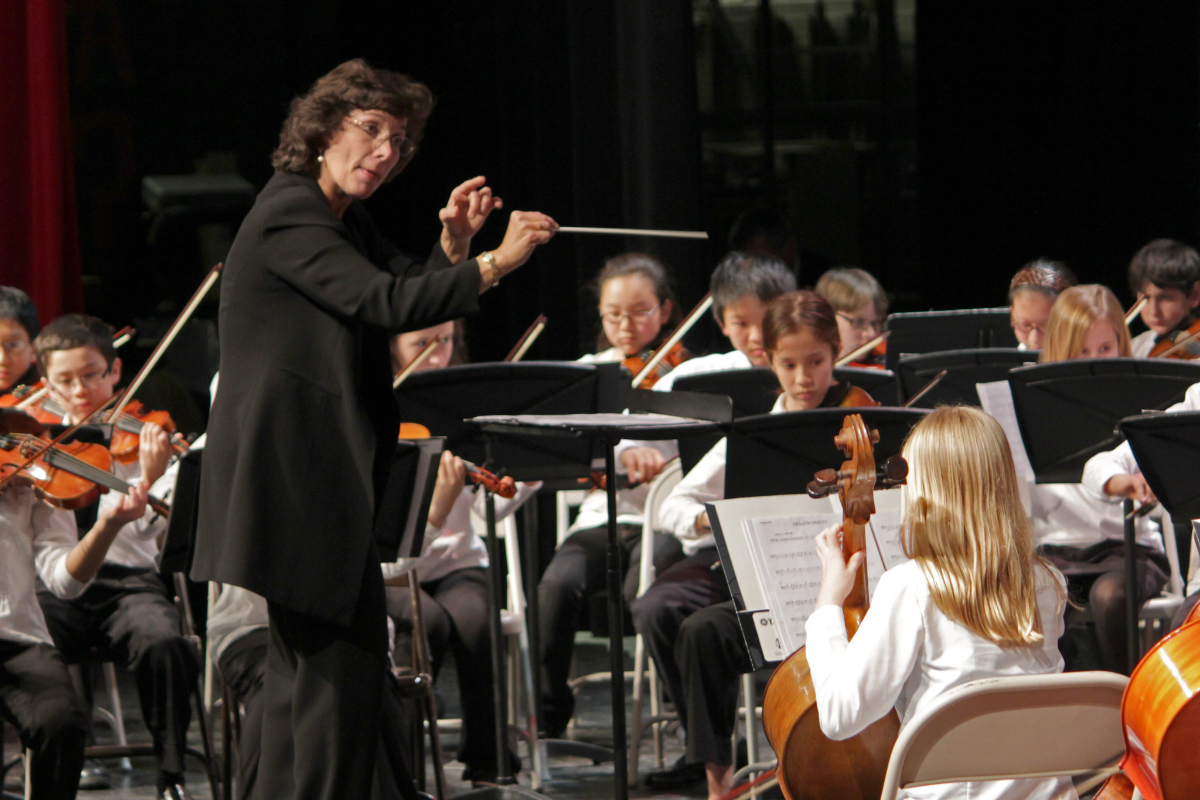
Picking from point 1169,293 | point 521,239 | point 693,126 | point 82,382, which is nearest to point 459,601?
point 82,382

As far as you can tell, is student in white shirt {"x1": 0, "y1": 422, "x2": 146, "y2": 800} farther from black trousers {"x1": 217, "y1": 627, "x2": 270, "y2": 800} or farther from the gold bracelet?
the gold bracelet

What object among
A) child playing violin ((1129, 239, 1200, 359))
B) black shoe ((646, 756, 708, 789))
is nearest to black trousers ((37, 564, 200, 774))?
black shoe ((646, 756, 708, 789))

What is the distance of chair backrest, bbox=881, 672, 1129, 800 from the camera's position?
1487mm

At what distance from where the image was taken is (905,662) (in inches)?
65.9

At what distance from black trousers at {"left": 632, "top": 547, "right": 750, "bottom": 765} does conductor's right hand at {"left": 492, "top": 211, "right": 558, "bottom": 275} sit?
3.89 feet

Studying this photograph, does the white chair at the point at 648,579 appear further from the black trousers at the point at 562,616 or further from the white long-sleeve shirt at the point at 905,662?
the white long-sleeve shirt at the point at 905,662

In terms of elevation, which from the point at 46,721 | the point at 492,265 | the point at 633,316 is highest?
the point at 492,265

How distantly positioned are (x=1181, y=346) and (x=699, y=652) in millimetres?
1812

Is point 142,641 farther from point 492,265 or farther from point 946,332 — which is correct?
point 946,332

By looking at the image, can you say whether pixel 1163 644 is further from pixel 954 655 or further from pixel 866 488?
pixel 866 488

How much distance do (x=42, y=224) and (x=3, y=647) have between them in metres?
2.03

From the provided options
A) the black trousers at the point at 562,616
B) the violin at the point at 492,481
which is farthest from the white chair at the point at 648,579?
the violin at the point at 492,481

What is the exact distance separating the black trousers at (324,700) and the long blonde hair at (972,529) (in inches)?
31.1

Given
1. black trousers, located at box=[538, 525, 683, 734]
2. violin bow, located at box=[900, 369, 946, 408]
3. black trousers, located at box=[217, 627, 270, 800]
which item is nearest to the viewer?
black trousers, located at box=[217, 627, 270, 800]
